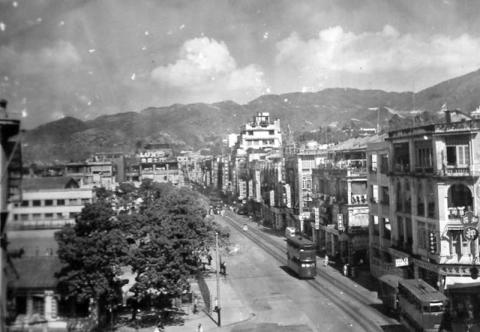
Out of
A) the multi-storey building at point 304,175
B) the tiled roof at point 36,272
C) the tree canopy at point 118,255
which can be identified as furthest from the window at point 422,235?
the multi-storey building at point 304,175

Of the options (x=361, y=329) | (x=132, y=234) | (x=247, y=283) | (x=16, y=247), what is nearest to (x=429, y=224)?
(x=361, y=329)

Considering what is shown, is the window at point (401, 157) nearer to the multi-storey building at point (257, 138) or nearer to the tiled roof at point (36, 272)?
the tiled roof at point (36, 272)

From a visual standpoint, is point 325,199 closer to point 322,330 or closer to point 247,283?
point 247,283

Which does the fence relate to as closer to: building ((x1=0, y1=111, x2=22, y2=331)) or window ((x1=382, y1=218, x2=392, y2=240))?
window ((x1=382, y1=218, x2=392, y2=240))

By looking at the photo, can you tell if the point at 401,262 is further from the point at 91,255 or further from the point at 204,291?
the point at 91,255

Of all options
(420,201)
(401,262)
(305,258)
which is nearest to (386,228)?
(305,258)
